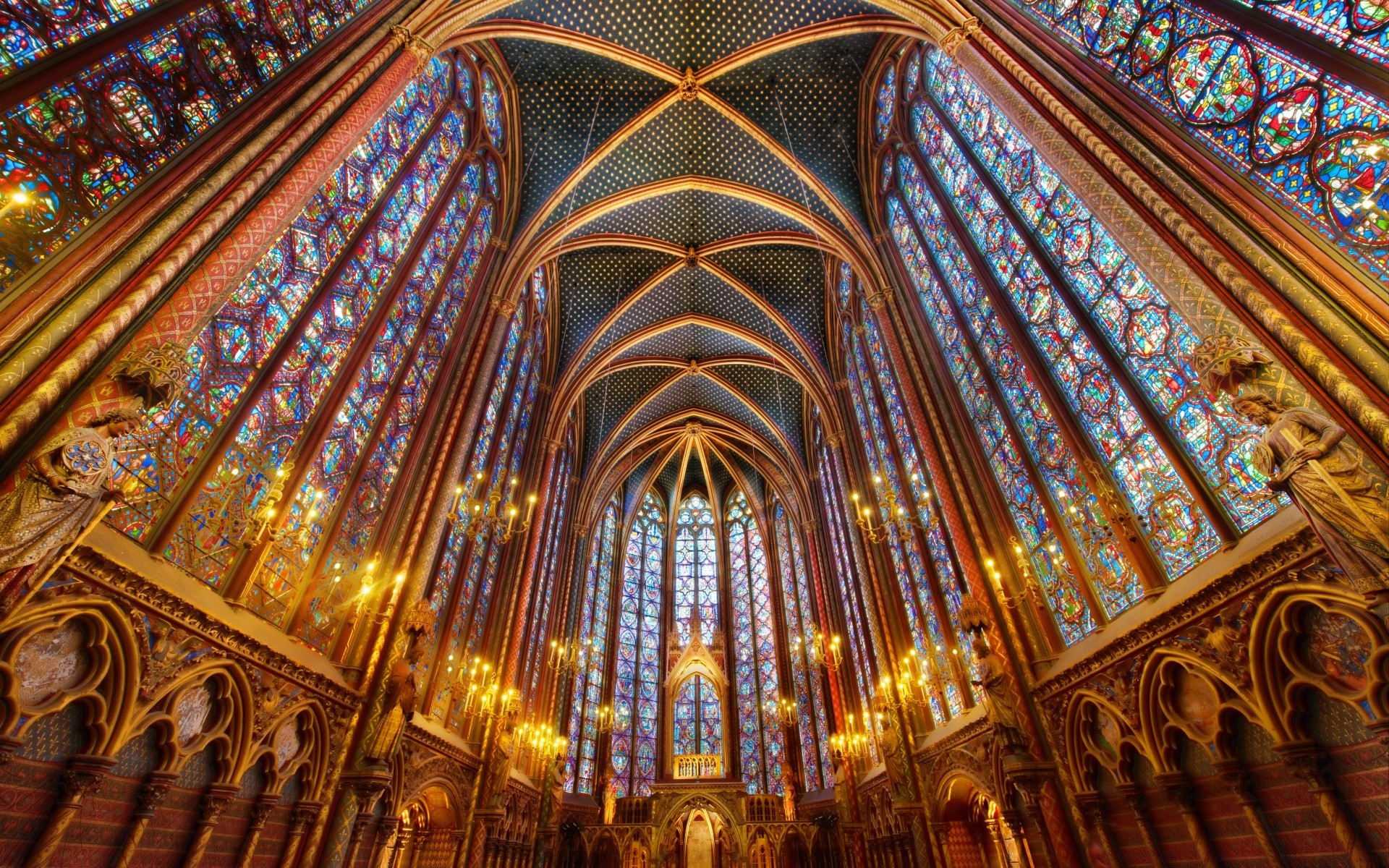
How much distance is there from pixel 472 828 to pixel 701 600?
15.0 metres

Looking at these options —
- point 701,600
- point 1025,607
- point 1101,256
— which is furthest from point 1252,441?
point 701,600

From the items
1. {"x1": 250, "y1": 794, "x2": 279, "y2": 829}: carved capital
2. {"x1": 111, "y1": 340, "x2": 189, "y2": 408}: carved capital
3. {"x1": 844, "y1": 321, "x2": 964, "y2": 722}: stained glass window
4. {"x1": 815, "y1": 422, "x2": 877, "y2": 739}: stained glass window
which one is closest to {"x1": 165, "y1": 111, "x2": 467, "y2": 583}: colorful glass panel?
{"x1": 111, "y1": 340, "x2": 189, "y2": 408}: carved capital

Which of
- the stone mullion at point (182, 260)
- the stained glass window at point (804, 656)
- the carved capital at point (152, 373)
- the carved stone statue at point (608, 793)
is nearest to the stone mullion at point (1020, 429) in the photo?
the stone mullion at point (182, 260)

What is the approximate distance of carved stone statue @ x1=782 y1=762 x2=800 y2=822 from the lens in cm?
1886

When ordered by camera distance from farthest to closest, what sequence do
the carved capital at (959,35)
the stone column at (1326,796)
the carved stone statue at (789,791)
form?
the carved stone statue at (789,791), the carved capital at (959,35), the stone column at (1326,796)

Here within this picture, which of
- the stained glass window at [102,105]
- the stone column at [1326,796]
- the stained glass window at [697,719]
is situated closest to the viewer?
the stone column at [1326,796]

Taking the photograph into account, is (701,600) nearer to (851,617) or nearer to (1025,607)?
(851,617)

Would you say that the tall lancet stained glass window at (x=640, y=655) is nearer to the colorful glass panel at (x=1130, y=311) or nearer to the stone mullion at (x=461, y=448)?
the stone mullion at (x=461, y=448)

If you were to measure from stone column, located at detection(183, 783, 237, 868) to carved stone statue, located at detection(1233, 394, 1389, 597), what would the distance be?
411 inches

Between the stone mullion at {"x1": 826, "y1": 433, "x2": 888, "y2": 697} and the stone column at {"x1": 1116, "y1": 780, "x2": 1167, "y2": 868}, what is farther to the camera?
the stone mullion at {"x1": 826, "y1": 433, "x2": 888, "y2": 697}

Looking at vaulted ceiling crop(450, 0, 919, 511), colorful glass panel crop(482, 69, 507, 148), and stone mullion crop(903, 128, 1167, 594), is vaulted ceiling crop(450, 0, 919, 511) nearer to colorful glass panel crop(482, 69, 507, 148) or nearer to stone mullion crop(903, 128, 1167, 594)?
colorful glass panel crop(482, 69, 507, 148)

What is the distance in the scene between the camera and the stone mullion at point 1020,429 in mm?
8586

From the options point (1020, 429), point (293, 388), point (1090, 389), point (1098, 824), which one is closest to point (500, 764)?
point (293, 388)

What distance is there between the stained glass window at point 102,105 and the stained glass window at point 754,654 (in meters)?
21.9
